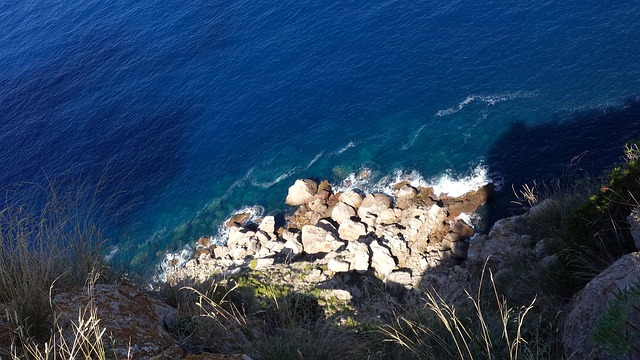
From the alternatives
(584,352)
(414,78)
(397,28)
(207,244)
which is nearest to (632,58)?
(414,78)

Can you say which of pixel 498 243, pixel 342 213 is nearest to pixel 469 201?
pixel 342 213

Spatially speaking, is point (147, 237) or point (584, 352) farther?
point (147, 237)

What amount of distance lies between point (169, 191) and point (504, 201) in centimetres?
3044

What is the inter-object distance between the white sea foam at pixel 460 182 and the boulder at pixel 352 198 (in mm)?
5776

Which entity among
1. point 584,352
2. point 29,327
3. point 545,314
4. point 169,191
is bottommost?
point 169,191

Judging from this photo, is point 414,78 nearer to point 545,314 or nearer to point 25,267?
point 545,314

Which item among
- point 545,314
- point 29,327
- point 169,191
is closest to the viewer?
point 29,327

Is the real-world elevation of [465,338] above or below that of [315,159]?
above

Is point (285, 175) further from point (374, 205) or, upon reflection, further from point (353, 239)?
point (353, 239)

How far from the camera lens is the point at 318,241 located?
130 feet

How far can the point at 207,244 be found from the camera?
4494 cm

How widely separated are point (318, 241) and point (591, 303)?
31299 millimetres

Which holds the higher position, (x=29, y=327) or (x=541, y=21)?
(x=29, y=327)

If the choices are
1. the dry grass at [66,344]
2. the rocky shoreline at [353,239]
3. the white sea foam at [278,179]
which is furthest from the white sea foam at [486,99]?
the dry grass at [66,344]
